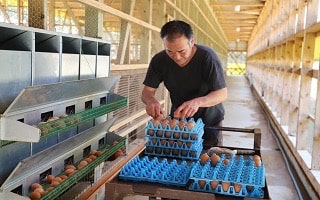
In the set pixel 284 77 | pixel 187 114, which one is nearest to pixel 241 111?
pixel 284 77

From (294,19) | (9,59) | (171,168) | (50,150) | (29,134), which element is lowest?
(171,168)

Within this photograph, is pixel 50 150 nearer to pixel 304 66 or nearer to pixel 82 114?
pixel 82 114

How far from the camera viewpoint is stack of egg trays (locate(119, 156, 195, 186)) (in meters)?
1.94

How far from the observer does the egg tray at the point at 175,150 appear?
2396 mm

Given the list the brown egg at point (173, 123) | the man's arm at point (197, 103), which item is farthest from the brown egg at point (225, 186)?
the man's arm at point (197, 103)

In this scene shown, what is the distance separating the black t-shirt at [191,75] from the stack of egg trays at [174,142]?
2.29 feet

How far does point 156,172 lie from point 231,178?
1.31 feet

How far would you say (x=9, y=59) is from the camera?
69.7 inches

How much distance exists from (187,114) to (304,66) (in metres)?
3.30

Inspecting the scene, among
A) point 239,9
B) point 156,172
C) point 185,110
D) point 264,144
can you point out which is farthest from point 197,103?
point 239,9

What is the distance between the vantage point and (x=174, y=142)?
7.98ft

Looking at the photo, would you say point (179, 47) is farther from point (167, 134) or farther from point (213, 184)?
point (213, 184)

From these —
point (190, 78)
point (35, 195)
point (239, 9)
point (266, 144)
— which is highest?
point (239, 9)

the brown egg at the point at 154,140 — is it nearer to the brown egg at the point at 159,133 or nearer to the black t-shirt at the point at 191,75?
the brown egg at the point at 159,133
